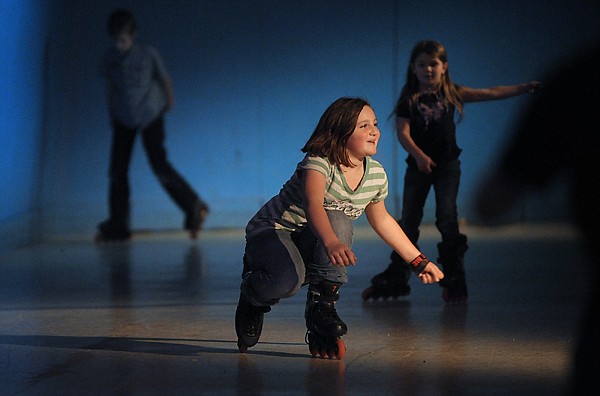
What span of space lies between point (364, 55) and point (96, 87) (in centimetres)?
213

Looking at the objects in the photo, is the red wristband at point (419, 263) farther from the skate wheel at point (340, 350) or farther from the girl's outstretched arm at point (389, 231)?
the skate wheel at point (340, 350)

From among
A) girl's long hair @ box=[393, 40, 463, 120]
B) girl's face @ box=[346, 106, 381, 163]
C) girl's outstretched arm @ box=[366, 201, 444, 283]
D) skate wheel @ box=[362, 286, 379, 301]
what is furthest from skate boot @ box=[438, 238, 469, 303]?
girl's face @ box=[346, 106, 381, 163]

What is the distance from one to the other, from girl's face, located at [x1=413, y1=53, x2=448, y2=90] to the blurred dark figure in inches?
89.7

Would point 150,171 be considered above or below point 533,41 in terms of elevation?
below

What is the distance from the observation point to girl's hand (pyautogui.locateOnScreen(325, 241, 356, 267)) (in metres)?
2.76

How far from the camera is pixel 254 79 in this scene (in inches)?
344

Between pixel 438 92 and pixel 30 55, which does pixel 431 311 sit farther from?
pixel 30 55

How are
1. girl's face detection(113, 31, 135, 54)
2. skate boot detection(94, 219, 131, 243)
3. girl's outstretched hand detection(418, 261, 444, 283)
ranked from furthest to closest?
girl's face detection(113, 31, 135, 54), skate boot detection(94, 219, 131, 243), girl's outstretched hand detection(418, 261, 444, 283)

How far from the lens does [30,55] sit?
8.08 meters

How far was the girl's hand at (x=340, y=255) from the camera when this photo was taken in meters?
2.76

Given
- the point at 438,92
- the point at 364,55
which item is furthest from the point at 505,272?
the point at 364,55

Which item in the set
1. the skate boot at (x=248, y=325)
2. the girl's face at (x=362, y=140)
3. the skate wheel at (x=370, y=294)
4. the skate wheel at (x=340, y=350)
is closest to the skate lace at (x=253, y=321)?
the skate boot at (x=248, y=325)

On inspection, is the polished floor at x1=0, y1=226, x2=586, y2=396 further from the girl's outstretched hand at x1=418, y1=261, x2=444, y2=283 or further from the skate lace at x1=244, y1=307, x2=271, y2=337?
the girl's outstretched hand at x1=418, y1=261, x2=444, y2=283

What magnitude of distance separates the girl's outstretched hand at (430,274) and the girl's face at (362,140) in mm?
359
